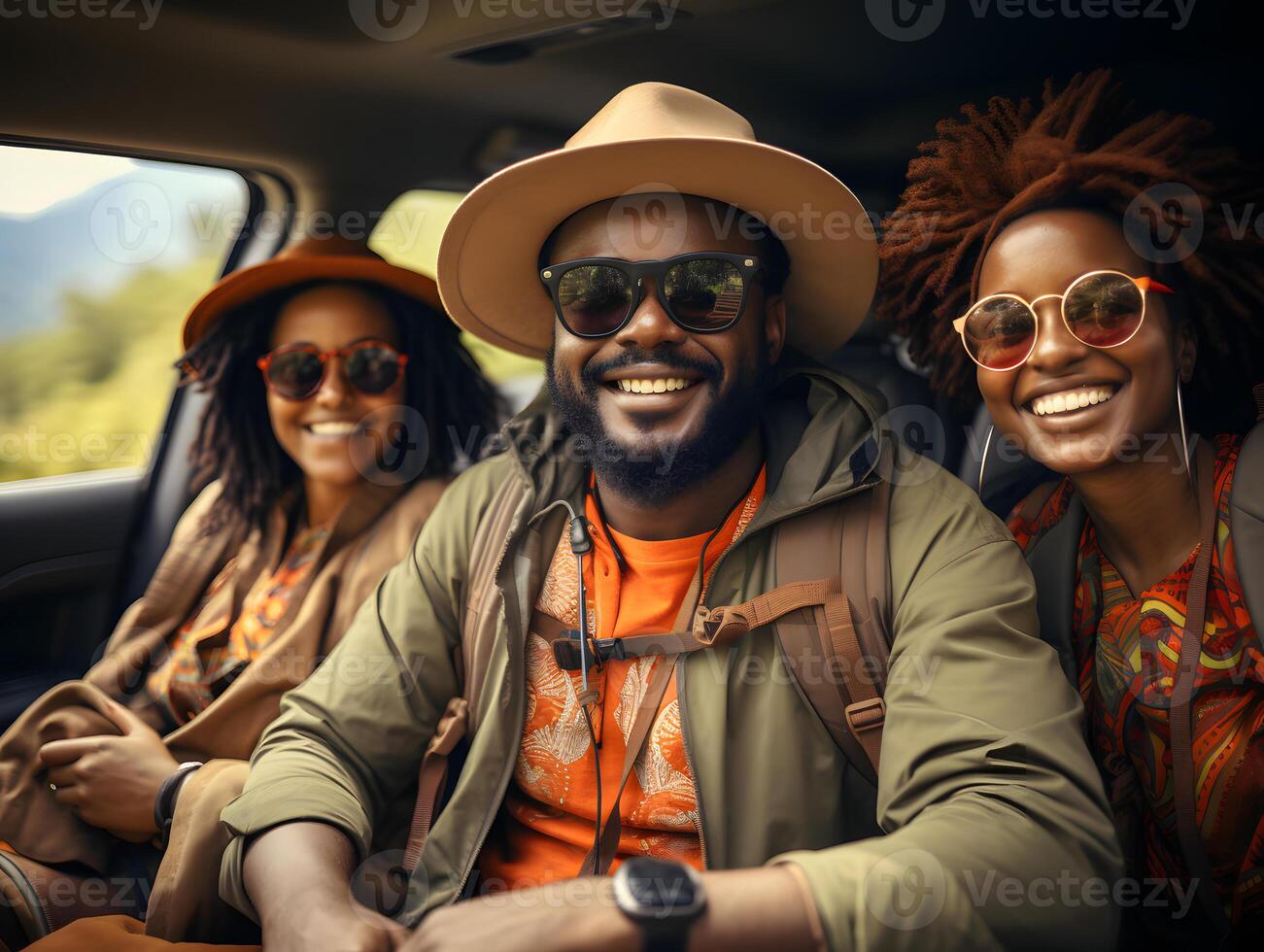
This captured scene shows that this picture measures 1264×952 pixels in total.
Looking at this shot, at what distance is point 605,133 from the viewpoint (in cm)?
213

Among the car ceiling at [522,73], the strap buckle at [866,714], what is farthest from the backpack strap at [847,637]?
the car ceiling at [522,73]

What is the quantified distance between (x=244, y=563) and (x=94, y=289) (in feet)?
5.18

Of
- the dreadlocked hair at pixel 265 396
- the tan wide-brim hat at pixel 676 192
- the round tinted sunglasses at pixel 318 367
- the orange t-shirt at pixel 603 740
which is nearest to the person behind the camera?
the orange t-shirt at pixel 603 740

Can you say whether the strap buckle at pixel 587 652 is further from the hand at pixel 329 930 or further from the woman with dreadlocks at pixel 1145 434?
the woman with dreadlocks at pixel 1145 434

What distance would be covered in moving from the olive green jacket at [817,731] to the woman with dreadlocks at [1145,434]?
12.7 inches

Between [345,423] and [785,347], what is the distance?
1.28 m

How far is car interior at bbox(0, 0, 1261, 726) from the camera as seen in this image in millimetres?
2506

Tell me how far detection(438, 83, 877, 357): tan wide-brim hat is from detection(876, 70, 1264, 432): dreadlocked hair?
23 centimetres

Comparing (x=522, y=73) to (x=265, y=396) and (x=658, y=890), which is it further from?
(x=658, y=890)

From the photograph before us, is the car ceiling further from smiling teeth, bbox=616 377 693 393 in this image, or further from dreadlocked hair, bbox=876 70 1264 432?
smiling teeth, bbox=616 377 693 393

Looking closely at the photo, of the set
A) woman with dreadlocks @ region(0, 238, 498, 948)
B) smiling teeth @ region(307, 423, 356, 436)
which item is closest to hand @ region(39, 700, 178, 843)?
woman with dreadlocks @ region(0, 238, 498, 948)

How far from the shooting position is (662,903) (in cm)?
145

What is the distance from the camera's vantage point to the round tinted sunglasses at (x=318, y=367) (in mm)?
2908

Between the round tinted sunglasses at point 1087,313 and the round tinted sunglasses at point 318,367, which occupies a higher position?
the round tinted sunglasses at point 1087,313
